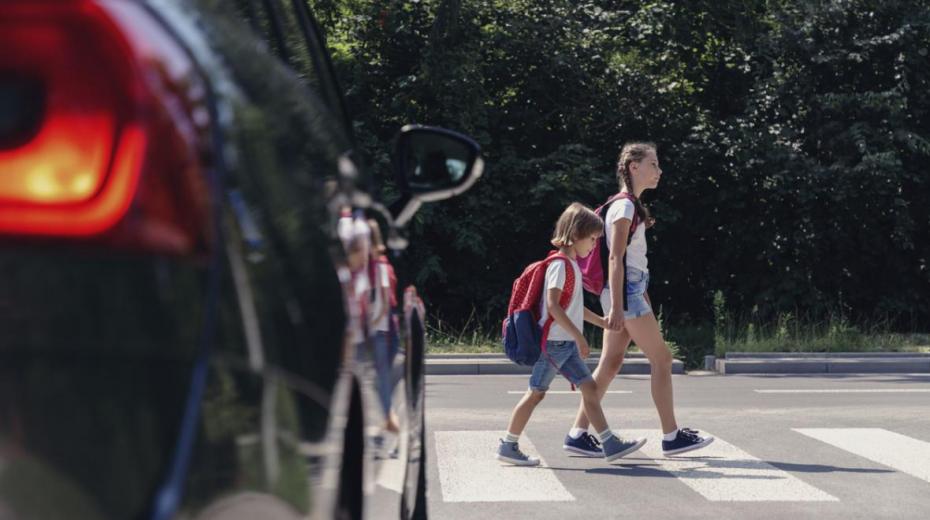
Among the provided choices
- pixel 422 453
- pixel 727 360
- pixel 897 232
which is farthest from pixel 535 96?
pixel 422 453

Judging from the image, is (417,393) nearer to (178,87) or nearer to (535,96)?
(178,87)

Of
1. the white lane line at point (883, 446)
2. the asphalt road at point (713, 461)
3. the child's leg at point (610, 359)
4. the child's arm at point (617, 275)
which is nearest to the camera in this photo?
the asphalt road at point (713, 461)

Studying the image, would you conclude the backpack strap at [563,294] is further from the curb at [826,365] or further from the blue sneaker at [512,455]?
the curb at [826,365]

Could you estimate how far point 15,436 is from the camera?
3.98 feet

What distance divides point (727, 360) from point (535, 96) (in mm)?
7665

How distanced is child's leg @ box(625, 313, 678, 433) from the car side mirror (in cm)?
473

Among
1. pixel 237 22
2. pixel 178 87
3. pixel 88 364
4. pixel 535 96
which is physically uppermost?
pixel 535 96

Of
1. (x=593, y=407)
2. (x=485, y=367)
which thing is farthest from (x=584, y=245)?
(x=485, y=367)

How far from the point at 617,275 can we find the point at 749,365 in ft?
26.0

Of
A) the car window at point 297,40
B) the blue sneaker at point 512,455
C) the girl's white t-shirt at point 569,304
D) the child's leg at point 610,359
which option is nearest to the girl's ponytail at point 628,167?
the girl's white t-shirt at point 569,304

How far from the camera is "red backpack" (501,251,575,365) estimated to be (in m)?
7.96

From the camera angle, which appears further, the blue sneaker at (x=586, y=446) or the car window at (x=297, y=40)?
the blue sneaker at (x=586, y=446)

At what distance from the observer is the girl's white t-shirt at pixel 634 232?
8.12 metres

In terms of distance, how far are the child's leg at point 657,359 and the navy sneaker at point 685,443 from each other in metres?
0.09
